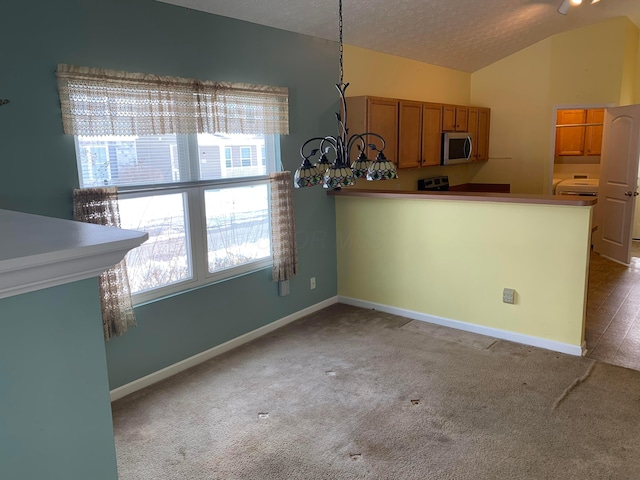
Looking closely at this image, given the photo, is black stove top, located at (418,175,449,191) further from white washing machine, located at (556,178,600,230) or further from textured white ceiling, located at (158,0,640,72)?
white washing machine, located at (556,178,600,230)

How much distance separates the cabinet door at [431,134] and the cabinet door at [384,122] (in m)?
0.58

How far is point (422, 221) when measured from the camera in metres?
4.25

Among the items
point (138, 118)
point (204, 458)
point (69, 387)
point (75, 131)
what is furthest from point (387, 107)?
point (69, 387)

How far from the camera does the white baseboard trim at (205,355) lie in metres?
3.19

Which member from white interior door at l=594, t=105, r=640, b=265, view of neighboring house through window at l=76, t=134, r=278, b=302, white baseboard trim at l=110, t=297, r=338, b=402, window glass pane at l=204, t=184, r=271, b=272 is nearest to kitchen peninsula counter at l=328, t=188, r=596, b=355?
white baseboard trim at l=110, t=297, r=338, b=402

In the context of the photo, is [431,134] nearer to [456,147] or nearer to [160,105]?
[456,147]

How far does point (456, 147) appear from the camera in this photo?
5.77m

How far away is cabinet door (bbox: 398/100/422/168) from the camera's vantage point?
4836 millimetres

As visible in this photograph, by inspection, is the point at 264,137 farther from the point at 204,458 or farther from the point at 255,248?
the point at 204,458

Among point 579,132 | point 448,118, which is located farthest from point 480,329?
point 579,132

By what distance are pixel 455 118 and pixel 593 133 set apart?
8.58 ft

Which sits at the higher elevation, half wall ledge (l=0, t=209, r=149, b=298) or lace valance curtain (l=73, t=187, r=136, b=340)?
half wall ledge (l=0, t=209, r=149, b=298)

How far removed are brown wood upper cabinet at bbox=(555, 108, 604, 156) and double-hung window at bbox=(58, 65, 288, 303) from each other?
5.06 m

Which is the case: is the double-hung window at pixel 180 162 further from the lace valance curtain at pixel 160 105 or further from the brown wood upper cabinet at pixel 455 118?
the brown wood upper cabinet at pixel 455 118
